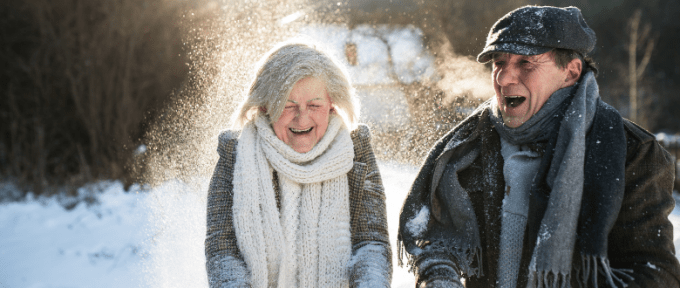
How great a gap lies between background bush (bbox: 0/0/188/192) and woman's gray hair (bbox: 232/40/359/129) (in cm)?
541

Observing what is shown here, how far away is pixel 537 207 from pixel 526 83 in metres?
0.56

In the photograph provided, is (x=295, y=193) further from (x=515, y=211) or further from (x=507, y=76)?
(x=507, y=76)

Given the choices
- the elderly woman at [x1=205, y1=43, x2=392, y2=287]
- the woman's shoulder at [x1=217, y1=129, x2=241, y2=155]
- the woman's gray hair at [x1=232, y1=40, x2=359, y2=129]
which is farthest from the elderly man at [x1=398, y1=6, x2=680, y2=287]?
the woman's shoulder at [x1=217, y1=129, x2=241, y2=155]

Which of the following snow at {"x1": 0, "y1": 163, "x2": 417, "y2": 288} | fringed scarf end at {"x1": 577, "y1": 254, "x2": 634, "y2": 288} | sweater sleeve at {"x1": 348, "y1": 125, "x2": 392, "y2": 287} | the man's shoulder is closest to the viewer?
fringed scarf end at {"x1": 577, "y1": 254, "x2": 634, "y2": 288}

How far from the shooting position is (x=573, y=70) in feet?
6.56

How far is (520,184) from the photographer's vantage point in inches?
80.6

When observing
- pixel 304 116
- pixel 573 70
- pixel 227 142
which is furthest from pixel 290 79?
pixel 573 70

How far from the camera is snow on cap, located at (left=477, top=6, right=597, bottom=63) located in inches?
74.5

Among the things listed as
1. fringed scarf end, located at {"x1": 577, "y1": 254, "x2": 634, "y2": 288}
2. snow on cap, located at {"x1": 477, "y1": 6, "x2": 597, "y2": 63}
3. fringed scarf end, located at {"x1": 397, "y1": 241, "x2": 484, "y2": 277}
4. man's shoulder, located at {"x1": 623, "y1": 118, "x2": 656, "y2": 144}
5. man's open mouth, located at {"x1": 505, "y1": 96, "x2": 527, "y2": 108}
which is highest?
snow on cap, located at {"x1": 477, "y1": 6, "x2": 597, "y2": 63}

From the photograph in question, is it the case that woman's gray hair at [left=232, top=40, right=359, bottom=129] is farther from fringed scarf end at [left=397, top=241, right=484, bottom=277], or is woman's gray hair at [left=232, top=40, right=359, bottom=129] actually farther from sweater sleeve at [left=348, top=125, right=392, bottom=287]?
fringed scarf end at [left=397, top=241, right=484, bottom=277]

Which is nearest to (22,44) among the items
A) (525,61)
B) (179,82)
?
(179,82)

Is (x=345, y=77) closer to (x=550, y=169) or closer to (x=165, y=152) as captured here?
(x=550, y=169)

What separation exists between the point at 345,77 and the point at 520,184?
3.34ft

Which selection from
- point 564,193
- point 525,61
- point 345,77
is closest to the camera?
point 564,193
